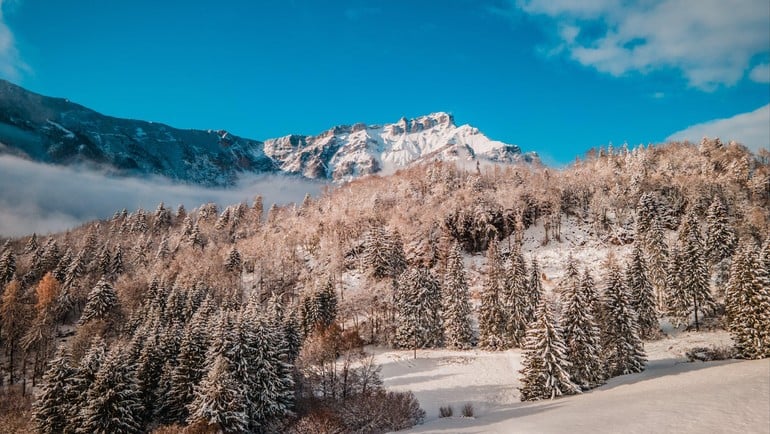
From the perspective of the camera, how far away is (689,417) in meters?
22.0

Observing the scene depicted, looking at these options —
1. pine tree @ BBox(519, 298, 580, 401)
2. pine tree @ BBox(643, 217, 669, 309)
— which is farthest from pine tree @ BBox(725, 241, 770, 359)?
pine tree @ BBox(643, 217, 669, 309)

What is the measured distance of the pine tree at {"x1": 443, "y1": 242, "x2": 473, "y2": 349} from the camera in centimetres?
6322

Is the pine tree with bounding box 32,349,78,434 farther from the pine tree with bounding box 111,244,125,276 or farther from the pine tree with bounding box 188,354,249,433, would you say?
the pine tree with bounding box 111,244,125,276

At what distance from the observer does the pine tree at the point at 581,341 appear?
38.4 metres

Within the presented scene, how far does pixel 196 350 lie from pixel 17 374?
146 feet

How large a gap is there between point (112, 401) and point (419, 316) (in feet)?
136

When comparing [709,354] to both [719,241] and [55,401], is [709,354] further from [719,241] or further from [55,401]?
[55,401]

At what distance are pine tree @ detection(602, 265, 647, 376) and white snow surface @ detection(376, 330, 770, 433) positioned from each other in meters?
1.62

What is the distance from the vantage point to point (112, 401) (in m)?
39.1

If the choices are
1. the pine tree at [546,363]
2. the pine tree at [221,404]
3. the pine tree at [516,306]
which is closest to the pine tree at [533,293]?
the pine tree at [516,306]

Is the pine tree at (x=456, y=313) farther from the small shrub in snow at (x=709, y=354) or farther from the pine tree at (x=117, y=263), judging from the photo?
the pine tree at (x=117, y=263)

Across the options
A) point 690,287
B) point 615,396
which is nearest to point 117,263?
point 615,396

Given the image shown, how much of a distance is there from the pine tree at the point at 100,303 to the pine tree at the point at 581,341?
78125 millimetres

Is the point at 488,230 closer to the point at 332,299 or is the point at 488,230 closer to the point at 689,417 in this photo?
the point at 332,299
